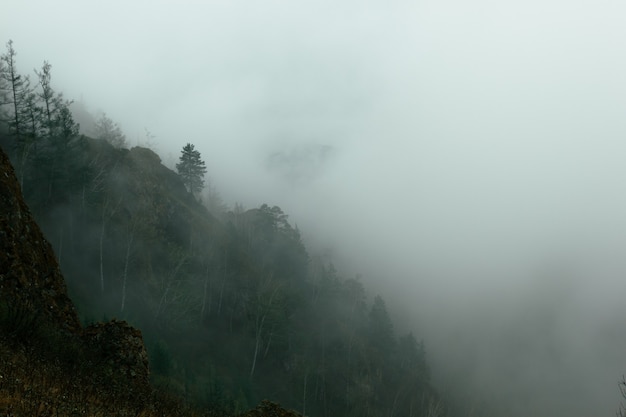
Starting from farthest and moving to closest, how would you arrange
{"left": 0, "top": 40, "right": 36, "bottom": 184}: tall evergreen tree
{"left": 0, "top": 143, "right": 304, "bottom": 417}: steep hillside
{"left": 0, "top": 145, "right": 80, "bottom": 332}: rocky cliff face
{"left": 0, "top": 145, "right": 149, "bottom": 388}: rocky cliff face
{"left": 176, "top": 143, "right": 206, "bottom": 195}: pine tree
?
{"left": 176, "top": 143, "right": 206, "bottom": 195}: pine tree → {"left": 0, "top": 40, "right": 36, "bottom": 184}: tall evergreen tree → {"left": 0, "top": 145, "right": 149, "bottom": 388}: rocky cliff face → {"left": 0, "top": 145, "right": 80, "bottom": 332}: rocky cliff face → {"left": 0, "top": 143, "right": 304, "bottom": 417}: steep hillside

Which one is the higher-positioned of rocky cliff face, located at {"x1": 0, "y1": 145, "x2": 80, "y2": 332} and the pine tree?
the pine tree

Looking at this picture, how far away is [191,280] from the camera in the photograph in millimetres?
59406

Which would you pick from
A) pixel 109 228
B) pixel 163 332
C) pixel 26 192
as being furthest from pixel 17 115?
pixel 163 332

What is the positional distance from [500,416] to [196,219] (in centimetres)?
14742

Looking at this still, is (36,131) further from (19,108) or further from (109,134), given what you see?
(109,134)

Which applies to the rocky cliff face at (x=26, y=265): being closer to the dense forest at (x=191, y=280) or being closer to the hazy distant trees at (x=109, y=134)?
the dense forest at (x=191, y=280)

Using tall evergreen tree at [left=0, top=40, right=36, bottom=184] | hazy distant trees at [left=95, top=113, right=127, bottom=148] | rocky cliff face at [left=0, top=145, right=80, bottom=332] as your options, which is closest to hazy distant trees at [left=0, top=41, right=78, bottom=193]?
tall evergreen tree at [left=0, top=40, right=36, bottom=184]

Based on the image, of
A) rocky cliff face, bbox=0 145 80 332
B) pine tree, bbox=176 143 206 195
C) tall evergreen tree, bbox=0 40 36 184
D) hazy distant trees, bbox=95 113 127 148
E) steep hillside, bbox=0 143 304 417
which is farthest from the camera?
pine tree, bbox=176 143 206 195

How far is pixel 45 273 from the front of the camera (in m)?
15.4

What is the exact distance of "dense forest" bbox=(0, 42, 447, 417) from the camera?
1718 inches

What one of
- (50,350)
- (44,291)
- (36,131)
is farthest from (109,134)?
(50,350)

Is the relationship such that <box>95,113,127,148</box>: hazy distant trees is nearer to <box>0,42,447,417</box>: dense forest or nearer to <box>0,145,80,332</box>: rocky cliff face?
<box>0,42,447,417</box>: dense forest

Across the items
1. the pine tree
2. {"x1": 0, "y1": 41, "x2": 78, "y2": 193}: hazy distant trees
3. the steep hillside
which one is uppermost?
the pine tree

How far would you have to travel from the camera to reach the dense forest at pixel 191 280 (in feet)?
143
